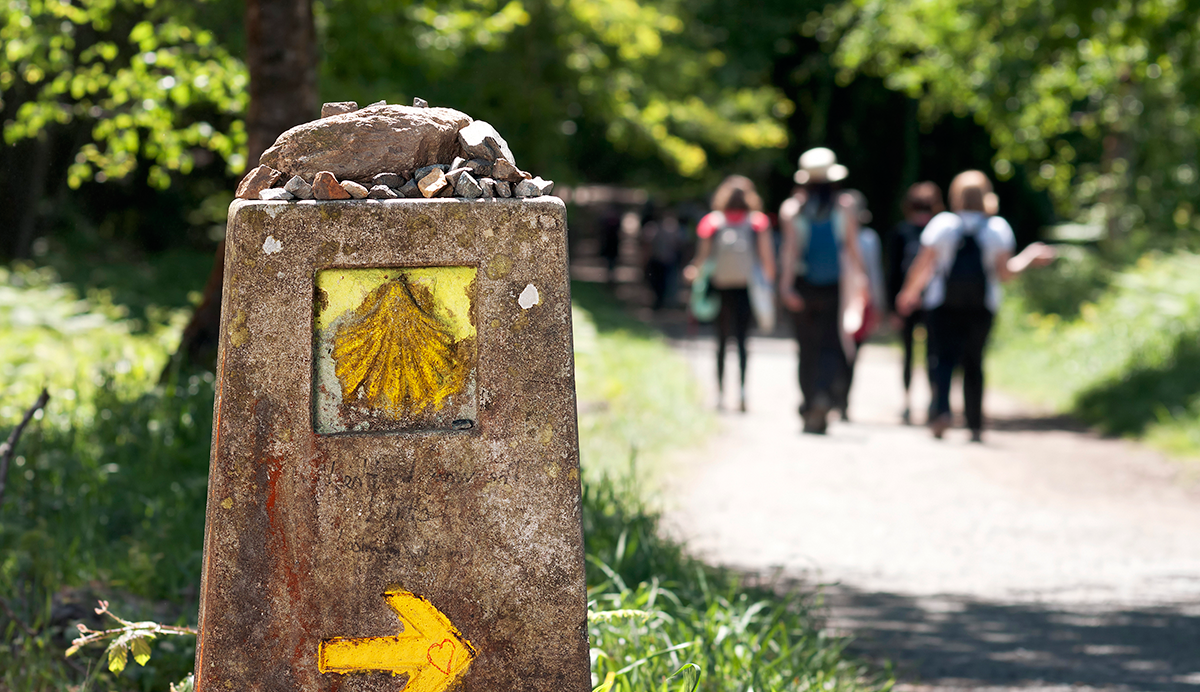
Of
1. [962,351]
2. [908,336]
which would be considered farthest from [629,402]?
[962,351]

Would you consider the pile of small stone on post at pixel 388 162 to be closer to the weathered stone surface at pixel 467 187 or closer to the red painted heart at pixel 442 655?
the weathered stone surface at pixel 467 187

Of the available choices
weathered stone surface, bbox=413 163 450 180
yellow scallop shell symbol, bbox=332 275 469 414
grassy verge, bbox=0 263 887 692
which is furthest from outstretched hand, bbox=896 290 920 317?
yellow scallop shell symbol, bbox=332 275 469 414

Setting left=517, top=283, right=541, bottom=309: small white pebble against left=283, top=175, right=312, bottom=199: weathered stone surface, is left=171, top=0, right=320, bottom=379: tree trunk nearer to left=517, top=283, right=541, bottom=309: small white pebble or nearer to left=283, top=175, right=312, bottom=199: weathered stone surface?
left=283, top=175, right=312, bottom=199: weathered stone surface

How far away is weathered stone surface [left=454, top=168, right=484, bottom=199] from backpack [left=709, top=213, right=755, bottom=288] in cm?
739

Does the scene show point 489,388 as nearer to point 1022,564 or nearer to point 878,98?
point 1022,564

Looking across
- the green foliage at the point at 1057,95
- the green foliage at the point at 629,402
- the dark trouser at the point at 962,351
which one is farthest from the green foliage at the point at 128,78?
the green foliage at the point at 1057,95

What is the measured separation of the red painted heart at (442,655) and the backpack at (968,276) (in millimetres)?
7115

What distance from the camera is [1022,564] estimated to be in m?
6.15

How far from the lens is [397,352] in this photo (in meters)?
2.64

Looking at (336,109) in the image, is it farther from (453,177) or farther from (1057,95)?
(1057,95)

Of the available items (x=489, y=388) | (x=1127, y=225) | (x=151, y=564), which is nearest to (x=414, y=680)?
(x=489, y=388)

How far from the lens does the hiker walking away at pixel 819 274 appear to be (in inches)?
367

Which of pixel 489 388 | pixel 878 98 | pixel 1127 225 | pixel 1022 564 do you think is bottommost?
pixel 1022 564

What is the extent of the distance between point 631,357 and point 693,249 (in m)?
15.6
